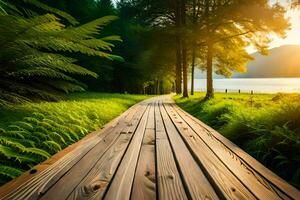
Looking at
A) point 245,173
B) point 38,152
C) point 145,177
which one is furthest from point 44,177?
point 245,173

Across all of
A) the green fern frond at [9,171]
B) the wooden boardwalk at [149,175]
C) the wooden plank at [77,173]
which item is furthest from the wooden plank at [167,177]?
the green fern frond at [9,171]

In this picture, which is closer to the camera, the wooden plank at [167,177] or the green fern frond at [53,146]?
the wooden plank at [167,177]

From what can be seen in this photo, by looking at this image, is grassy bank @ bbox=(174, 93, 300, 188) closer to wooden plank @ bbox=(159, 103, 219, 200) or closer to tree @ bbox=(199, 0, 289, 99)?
wooden plank @ bbox=(159, 103, 219, 200)

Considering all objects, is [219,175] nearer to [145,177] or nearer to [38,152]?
[145,177]

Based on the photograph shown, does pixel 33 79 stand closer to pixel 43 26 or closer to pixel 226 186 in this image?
pixel 43 26

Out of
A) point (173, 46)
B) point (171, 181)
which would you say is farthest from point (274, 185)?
point (173, 46)

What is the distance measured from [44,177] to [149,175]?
1108mm

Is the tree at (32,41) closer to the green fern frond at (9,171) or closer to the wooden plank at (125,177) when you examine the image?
the green fern frond at (9,171)

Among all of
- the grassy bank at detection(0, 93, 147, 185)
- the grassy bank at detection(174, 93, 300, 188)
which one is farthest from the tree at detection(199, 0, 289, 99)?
the grassy bank at detection(0, 93, 147, 185)

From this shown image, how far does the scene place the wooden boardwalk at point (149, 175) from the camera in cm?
215

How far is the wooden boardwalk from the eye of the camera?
2146 mm

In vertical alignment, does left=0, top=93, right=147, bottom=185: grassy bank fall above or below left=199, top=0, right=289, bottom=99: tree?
below

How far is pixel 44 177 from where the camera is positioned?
98.4 inches

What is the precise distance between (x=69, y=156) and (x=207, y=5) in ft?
50.5
